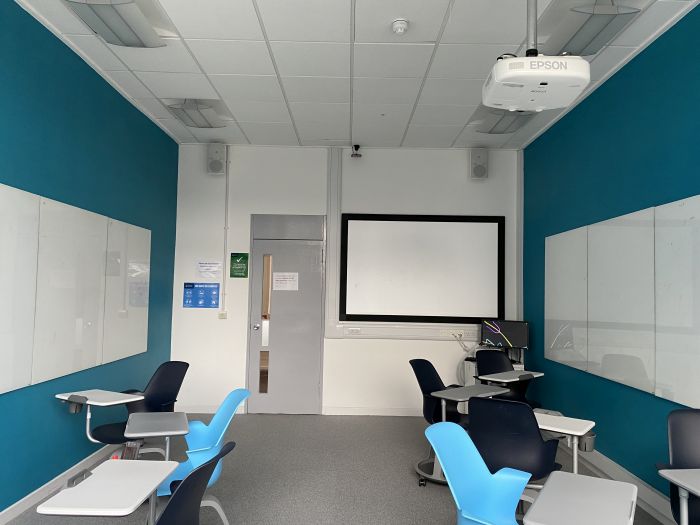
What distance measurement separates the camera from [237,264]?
6.25 m

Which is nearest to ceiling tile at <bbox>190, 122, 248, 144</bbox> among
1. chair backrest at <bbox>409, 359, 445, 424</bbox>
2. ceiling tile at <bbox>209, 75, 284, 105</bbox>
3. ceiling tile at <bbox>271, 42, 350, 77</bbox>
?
ceiling tile at <bbox>209, 75, 284, 105</bbox>

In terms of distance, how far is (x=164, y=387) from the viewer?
435cm

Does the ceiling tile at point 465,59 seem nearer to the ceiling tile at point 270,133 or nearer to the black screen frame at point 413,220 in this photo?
the ceiling tile at point 270,133

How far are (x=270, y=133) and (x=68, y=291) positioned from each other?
9.53 ft

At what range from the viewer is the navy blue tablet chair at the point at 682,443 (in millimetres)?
2527

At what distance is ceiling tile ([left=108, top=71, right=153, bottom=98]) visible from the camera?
4.34m

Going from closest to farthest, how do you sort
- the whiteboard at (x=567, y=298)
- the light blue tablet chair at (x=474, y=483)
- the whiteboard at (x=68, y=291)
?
the light blue tablet chair at (x=474, y=483) < the whiteboard at (x=68, y=291) < the whiteboard at (x=567, y=298)

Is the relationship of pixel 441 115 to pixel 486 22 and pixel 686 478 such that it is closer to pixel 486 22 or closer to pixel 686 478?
pixel 486 22

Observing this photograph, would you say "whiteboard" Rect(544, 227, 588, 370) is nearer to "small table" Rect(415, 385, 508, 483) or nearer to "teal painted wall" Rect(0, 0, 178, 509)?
"small table" Rect(415, 385, 508, 483)

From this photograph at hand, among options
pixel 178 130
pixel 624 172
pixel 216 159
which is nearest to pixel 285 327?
pixel 216 159

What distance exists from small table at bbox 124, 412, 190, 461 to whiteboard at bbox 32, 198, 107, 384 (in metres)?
1.01

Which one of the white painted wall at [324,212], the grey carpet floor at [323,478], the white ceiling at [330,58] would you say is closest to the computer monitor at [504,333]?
the white painted wall at [324,212]

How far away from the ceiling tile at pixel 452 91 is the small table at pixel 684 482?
128 inches

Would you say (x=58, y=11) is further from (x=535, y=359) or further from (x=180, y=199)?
(x=535, y=359)
